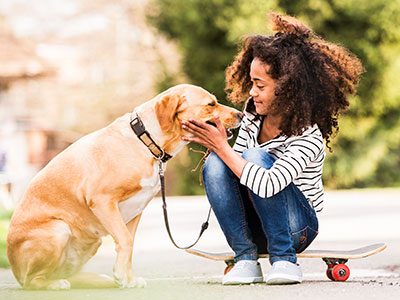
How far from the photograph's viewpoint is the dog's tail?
5.45m

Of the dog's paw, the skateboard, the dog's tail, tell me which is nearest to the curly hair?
the skateboard

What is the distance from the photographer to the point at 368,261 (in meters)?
6.93

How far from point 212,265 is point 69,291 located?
6.43 feet

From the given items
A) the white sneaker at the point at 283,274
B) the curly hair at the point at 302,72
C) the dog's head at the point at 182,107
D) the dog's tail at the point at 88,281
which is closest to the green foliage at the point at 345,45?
the curly hair at the point at 302,72

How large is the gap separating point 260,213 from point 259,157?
286 millimetres

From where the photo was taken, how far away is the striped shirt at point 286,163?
16.6 feet

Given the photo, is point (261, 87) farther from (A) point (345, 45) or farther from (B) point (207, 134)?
(A) point (345, 45)

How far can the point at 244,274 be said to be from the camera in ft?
17.2

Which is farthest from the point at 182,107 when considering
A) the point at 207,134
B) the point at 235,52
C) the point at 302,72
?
the point at 235,52

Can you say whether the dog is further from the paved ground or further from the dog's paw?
the paved ground

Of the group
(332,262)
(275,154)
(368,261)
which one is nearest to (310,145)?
(275,154)

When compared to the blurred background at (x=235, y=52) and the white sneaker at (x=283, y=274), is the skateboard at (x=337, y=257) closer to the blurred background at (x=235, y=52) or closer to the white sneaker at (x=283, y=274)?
the white sneaker at (x=283, y=274)

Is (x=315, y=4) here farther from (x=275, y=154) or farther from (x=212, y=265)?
(x=275, y=154)

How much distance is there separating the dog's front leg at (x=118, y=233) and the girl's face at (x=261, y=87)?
→ 92 centimetres
